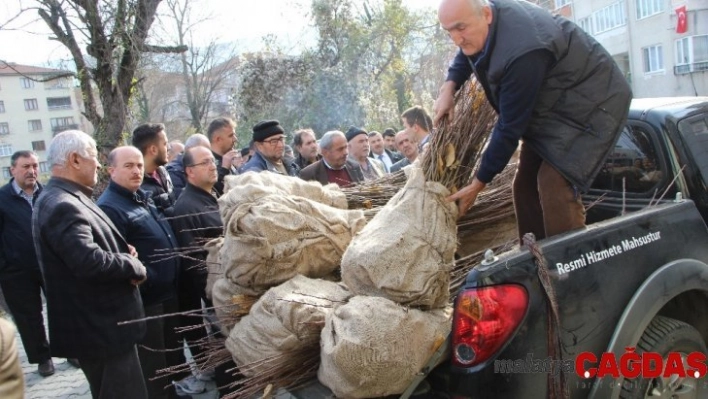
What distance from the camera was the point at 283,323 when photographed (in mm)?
2502

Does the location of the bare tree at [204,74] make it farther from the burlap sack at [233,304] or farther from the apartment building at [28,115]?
the apartment building at [28,115]

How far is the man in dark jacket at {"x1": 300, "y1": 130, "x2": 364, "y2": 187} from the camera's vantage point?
19.0 ft

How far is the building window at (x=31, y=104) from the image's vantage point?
67.1 meters

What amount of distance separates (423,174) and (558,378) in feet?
3.55

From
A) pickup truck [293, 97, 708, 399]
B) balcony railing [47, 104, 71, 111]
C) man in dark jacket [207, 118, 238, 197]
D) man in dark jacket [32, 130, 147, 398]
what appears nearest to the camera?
pickup truck [293, 97, 708, 399]

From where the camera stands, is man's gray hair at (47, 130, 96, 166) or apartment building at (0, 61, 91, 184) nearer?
man's gray hair at (47, 130, 96, 166)

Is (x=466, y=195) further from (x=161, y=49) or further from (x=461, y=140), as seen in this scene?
(x=161, y=49)

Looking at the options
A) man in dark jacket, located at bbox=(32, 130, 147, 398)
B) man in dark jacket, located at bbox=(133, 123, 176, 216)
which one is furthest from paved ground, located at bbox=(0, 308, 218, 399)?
man in dark jacket, located at bbox=(133, 123, 176, 216)

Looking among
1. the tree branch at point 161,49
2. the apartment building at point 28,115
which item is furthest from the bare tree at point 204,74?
the apartment building at point 28,115

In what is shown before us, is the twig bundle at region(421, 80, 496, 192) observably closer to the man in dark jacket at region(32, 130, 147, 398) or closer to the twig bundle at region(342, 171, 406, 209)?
the twig bundle at region(342, 171, 406, 209)

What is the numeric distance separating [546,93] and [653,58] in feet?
115

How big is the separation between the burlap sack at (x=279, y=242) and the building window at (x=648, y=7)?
34.7 meters

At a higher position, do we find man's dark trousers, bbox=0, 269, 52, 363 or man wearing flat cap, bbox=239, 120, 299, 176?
man wearing flat cap, bbox=239, 120, 299, 176

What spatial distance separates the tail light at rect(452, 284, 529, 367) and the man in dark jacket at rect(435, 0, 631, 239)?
1.86 ft
